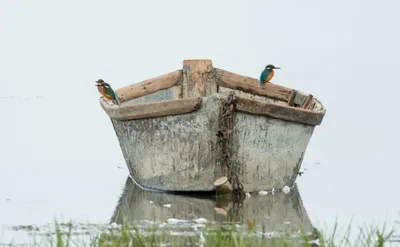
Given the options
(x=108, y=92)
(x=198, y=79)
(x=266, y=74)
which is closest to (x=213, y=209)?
(x=108, y=92)

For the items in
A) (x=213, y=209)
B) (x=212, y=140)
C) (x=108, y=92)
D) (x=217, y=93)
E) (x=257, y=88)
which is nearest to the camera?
(x=213, y=209)

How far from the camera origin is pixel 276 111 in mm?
15211

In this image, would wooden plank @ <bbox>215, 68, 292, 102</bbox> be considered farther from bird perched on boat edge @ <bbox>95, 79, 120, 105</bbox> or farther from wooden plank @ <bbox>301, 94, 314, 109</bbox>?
bird perched on boat edge @ <bbox>95, 79, 120, 105</bbox>

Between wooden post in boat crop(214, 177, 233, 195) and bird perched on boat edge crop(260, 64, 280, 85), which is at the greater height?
bird perched on boat edge crop(260, 64, 280, 85)

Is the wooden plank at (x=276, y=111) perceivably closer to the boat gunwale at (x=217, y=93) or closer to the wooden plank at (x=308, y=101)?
the boat gunwale at (x=217, y=93)

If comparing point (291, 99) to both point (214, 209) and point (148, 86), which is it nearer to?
point (148, 86)

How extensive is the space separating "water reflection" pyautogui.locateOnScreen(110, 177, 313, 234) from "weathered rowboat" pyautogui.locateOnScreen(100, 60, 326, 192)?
22cm

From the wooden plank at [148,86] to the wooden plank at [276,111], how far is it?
2.82 m

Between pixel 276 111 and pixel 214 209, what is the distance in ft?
5.15

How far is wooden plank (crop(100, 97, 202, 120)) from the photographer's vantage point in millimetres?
14805

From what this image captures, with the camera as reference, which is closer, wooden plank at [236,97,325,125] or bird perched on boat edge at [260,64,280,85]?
wooden plank at [236,97,325,125]

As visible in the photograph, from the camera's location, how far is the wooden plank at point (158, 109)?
48.6 ft

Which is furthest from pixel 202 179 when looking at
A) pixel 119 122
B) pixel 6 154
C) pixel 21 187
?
pixel 6 154

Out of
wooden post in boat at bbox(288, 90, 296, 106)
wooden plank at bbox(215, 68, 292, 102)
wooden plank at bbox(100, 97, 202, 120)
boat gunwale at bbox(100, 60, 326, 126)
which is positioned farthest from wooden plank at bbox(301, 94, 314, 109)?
wooden plank at bbox(100, 97, 202, 120)
